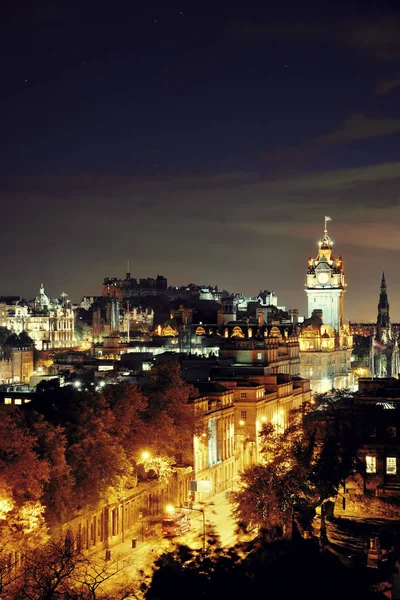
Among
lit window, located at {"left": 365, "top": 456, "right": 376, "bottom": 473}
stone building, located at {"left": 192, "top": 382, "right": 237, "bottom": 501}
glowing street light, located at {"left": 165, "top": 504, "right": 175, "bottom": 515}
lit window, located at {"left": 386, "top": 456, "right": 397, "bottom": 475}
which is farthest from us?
stone building, located at {"left": 192, "top": 382, "right": 237, "bottom": 501}

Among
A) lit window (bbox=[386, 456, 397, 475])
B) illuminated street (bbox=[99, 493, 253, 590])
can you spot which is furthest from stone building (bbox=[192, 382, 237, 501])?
lit window (bbox=[386, 456, 397, 475])

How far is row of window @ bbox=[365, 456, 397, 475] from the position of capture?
3398 inches

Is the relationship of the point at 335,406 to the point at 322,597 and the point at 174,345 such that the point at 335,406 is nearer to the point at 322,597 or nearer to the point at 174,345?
the point at 322,597

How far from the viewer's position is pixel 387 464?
86625 millimetres

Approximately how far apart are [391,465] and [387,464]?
12.5 inches

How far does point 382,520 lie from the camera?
269 feet

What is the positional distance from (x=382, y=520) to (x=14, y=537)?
31.9 m

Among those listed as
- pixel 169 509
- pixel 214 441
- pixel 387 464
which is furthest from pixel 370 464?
pixel 169 509

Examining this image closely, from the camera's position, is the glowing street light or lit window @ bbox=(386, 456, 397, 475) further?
lit window @ bbox=(386, 456, 397, 475)

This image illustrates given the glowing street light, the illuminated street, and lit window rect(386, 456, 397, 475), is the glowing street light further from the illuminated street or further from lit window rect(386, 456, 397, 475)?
lit window rect(386, 456, 397, 475)

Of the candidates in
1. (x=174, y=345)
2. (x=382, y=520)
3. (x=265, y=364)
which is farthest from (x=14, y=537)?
(x=174, y=345)

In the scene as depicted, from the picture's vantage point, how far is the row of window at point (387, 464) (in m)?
86.3

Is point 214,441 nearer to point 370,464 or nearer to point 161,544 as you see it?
point 370,464

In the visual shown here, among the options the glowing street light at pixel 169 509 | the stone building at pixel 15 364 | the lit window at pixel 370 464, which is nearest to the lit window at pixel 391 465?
the lit window at pixel 370 464
